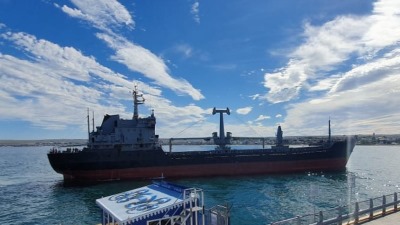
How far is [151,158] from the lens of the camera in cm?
5166

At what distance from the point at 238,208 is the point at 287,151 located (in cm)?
3427

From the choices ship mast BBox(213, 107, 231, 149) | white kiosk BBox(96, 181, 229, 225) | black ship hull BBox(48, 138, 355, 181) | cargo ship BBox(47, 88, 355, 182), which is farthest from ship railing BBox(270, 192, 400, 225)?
ship mast BBox(213, 107, 231, 149)

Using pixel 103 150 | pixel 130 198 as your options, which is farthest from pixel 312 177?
pixel 130 198

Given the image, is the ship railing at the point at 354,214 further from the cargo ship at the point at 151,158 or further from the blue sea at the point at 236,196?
the cargo ship at the point at 151,158

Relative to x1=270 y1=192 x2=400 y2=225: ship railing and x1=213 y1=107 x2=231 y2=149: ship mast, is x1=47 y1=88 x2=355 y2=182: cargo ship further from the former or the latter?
x1=270 y1=192 x2=400 y2=225: ship railing

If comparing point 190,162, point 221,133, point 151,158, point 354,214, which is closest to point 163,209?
point 354,214

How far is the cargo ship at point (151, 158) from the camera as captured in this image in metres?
48.8

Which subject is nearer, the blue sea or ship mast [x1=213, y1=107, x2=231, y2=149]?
the blue sea

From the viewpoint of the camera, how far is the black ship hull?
48625mm

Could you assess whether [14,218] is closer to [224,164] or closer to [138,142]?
[138,142]

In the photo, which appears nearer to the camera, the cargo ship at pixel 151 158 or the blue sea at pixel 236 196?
the blue sea at pixel 236 196

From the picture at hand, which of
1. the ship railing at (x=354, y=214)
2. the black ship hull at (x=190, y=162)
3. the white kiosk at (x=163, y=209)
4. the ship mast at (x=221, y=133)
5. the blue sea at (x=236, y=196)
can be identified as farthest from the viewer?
the ship mast at (x=221, y=133)

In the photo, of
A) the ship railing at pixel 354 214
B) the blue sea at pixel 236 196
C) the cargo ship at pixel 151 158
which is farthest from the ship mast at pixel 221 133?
the ship railing at pixel 354 214

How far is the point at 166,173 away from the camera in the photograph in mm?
51938
